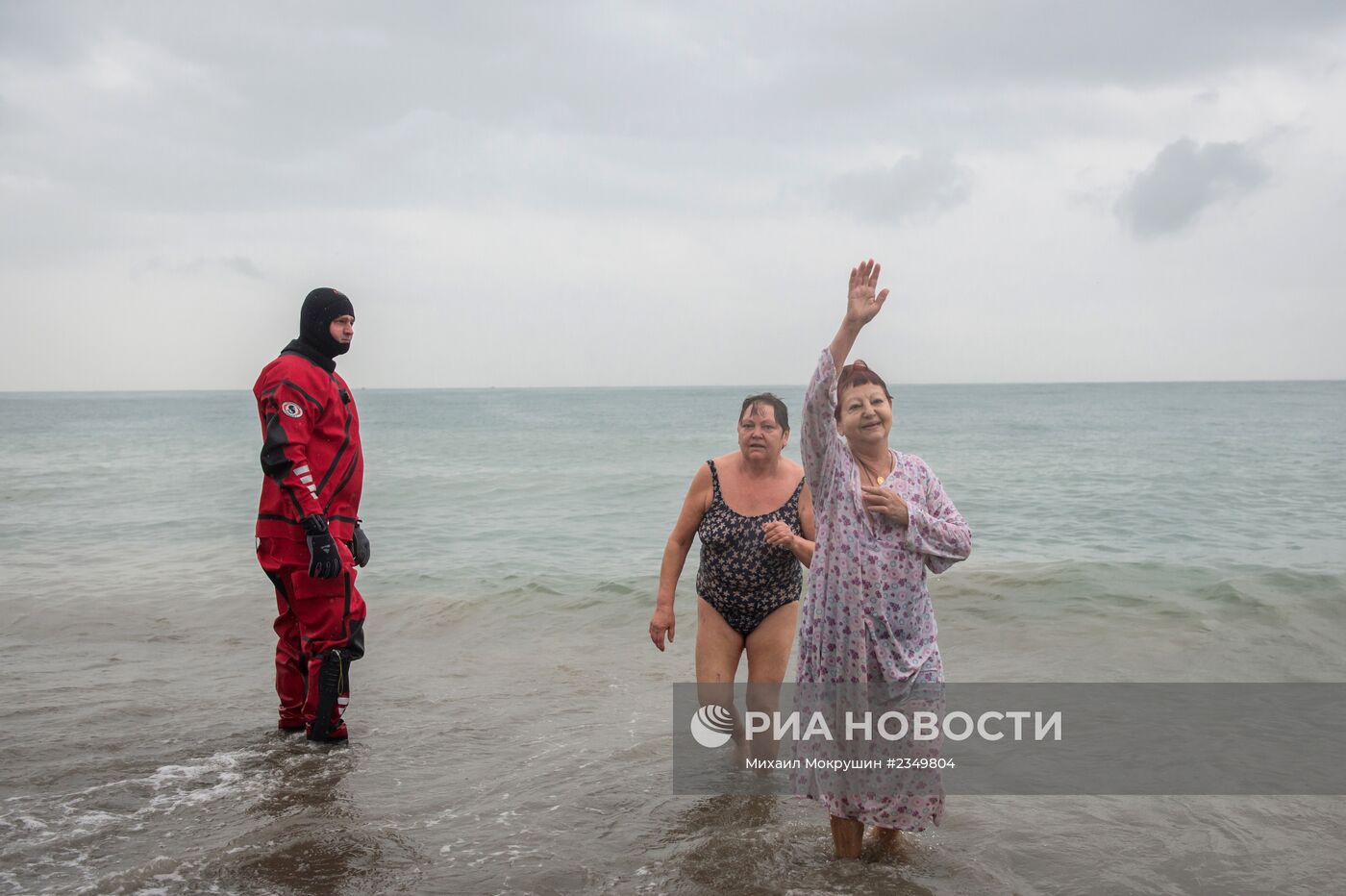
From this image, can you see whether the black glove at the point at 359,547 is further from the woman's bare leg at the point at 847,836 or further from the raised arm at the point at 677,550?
the woman's bare leg at the point at 847,836

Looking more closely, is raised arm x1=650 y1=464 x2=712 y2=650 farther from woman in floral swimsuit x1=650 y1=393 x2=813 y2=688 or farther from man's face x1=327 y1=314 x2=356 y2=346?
man's face x1=327 y1=314 x2=356 y2=346

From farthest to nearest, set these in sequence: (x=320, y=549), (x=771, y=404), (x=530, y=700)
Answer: (x=530, y=700), (x=771, y=404), (x=320, y=549)

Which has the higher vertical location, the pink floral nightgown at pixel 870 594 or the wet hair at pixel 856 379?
the wet hair at pixel 856 379

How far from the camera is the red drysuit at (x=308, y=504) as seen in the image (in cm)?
502

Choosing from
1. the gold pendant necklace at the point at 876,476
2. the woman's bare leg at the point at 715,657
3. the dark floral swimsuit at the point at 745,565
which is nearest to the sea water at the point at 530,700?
the woman's bare leg at the point at 715,657

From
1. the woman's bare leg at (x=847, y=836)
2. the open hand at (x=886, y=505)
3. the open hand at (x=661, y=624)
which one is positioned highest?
the open hand at (x=886, y=505)

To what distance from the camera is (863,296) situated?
12.2 ft

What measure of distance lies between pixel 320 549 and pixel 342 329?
1185 millimetres

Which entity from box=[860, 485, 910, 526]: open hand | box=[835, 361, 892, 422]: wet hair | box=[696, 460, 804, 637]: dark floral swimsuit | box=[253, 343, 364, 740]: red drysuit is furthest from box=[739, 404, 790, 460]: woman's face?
box=[253, 343, 364, 740]: red drysuit

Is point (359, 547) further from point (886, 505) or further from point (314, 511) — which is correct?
point (886, 505)

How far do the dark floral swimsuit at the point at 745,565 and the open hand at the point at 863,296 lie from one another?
1512 millimetres

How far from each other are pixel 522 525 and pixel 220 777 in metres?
11.6

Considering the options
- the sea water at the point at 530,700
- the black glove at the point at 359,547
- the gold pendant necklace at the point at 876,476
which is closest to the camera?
the gold pendant necklace at the point at 876,476

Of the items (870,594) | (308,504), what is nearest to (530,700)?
(308,504)
